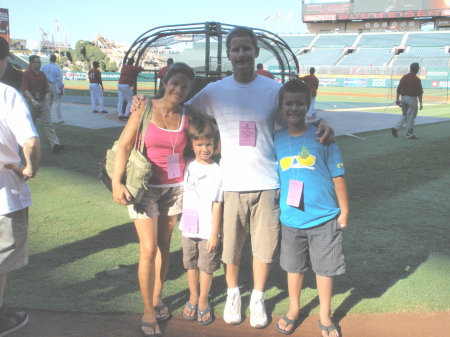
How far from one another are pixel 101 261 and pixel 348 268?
2.24 m

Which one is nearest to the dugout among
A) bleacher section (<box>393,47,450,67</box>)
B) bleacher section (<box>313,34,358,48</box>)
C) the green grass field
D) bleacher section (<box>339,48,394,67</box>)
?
the green grass field

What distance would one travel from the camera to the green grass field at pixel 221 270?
3.21m

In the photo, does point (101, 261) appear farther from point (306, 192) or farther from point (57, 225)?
point (306, 192)

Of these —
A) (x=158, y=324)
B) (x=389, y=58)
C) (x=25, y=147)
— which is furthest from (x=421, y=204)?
(x=389, y=58)

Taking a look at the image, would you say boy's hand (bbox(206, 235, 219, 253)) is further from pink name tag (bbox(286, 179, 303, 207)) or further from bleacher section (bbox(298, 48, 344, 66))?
bleacher section (bbox(298, 48, 344, 66))

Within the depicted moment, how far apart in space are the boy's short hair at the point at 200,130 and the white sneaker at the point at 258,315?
3.94 ft

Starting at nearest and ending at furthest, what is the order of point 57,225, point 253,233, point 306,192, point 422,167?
point 306,192
point 253,233
point 57,225
point 422,167

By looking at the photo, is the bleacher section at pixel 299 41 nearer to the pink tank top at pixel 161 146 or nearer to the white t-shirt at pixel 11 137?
the pink tank top at pixel 161 146

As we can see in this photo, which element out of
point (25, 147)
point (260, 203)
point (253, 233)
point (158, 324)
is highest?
point (25, 147)

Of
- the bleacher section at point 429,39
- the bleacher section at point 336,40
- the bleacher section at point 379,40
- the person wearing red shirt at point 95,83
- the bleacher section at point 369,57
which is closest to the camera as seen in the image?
the person wearing red shirt at point 95,83

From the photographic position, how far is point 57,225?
462 centimetres

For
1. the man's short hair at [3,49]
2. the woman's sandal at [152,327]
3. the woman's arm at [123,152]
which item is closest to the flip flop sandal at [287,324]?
the woman's sandal at [152,327]

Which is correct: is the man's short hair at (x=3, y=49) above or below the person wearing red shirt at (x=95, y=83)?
above

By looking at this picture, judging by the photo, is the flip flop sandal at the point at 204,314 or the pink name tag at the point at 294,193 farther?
the flip flop sandal at the point at 204,314
